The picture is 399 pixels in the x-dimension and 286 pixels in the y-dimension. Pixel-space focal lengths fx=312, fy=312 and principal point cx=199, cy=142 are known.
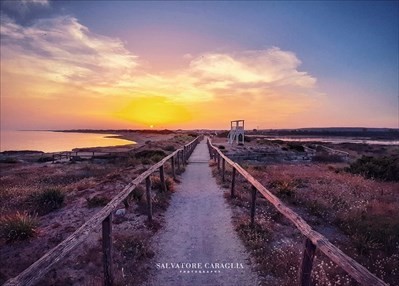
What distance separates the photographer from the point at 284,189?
12.7 metres

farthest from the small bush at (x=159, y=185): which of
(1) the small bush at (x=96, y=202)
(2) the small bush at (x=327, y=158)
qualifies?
(2) the small bush at (x=327, y=158)

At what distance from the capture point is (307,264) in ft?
15.1

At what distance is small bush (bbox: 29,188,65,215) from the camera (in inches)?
428

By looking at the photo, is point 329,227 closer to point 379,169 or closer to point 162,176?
point 162,176

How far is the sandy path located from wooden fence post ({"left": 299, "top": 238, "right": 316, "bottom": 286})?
1.16 m

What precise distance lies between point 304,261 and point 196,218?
5.15 metres

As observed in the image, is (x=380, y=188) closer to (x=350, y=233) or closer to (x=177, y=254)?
(x=350, y=233)

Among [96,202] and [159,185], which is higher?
[159,185]

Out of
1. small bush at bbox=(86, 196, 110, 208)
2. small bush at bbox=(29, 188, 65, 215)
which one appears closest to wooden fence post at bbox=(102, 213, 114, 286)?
small bush at bbox=(86, 196, 110, 208)

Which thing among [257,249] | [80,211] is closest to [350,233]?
[257,249]

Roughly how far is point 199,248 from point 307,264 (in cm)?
302

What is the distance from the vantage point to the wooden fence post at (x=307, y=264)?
179 inches

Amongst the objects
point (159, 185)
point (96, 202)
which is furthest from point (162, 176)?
point (96, 202)

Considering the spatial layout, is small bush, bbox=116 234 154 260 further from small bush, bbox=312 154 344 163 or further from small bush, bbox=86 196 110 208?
small bush, bbox=312 154 344 163
